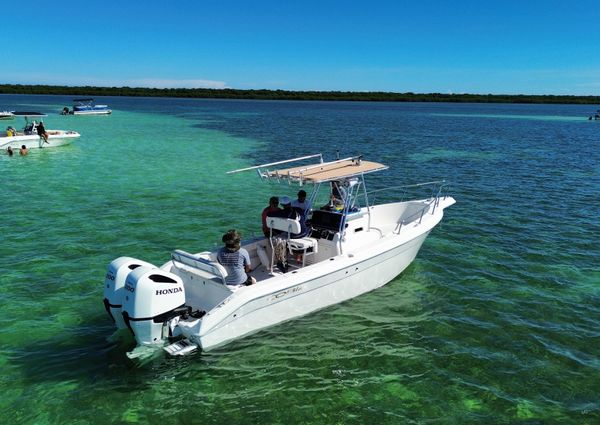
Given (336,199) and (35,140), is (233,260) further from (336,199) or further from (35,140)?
(35,140)

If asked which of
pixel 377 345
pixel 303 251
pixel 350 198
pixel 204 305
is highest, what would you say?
pixel 350 198

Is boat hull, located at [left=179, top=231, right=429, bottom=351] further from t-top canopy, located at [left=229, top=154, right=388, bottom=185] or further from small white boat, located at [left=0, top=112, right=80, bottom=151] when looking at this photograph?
small white boat, located at [left=0, top=112, right=80, bottom=151]

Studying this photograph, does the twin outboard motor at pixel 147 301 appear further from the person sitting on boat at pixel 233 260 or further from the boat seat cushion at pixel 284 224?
the boat seat cushion at pixel 284 224

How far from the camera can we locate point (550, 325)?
9.13 meters

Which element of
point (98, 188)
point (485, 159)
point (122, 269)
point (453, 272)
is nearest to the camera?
point (122, 269)

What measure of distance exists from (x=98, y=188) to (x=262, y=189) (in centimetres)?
669

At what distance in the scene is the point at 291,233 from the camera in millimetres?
9758

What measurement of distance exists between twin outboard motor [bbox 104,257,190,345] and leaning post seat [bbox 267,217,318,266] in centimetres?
248

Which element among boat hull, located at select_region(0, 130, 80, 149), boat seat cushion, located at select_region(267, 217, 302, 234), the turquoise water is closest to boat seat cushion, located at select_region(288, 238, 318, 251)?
boat seat cushion, located at select_region(267, 217, 302, 234)

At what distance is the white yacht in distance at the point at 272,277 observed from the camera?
7.26 meters

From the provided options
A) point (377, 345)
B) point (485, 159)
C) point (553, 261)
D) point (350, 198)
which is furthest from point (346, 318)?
point (485, 159)

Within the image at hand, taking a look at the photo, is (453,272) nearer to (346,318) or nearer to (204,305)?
(346,318)

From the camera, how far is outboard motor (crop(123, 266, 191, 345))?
7070 millimetres

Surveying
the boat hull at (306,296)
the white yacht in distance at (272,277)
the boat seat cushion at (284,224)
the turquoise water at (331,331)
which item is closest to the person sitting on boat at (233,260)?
the white yacht in distance at (272,277)
